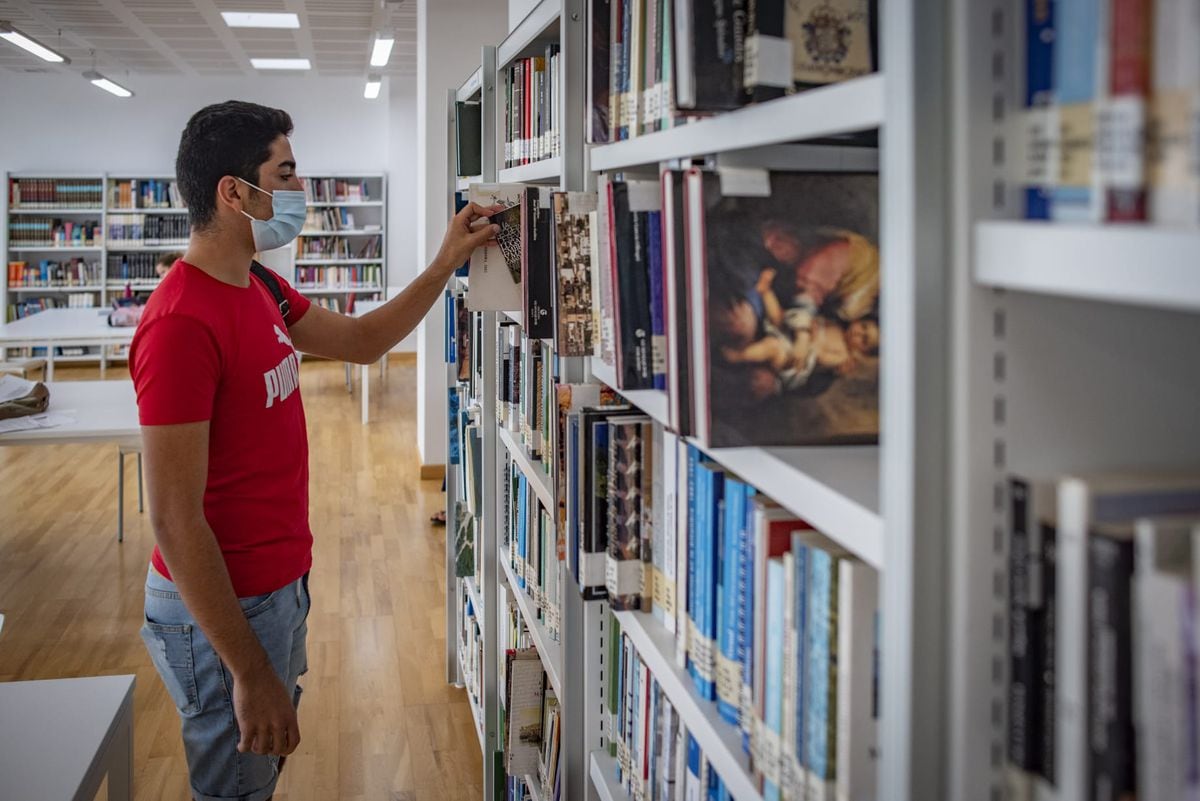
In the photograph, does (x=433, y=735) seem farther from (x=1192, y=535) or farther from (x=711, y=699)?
(x=1192, y=535)

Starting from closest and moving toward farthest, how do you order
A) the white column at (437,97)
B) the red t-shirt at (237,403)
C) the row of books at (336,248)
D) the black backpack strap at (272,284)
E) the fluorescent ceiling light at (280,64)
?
the red t-shirt at (237,403) < the black backpack strap at (272,284) < the white column at (437,97) < the fluorescent ceiling light at (280,64) < the row of books at (336,248)

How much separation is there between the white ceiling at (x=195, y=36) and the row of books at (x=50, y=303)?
7.63ft

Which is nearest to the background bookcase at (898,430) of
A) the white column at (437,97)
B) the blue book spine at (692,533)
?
the blue book spine at (692,533)

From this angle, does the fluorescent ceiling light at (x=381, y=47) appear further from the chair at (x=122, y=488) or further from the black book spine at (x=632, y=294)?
the black book spine at (x=632, y=294)

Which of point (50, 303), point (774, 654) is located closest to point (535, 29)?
point (774, 654)

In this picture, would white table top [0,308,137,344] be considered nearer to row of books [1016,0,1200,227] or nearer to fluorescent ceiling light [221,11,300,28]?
fluorescent ceiling light [221,11,300,28]

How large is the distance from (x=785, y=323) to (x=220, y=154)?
1389mm

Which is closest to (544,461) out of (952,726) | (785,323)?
(785,323)

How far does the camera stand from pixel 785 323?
86 centimetres

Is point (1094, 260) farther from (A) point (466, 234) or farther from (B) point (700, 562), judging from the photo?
(A) point (466, 234)

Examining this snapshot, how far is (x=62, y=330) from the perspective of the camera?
679 cm

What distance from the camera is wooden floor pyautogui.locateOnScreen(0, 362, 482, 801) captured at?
2979 millimetres

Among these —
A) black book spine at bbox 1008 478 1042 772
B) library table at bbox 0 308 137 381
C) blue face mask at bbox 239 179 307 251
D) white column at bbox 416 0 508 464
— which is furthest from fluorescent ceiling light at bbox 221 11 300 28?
black book spine at bbox 1008 478 1042 772

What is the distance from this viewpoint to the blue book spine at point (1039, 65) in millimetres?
573
